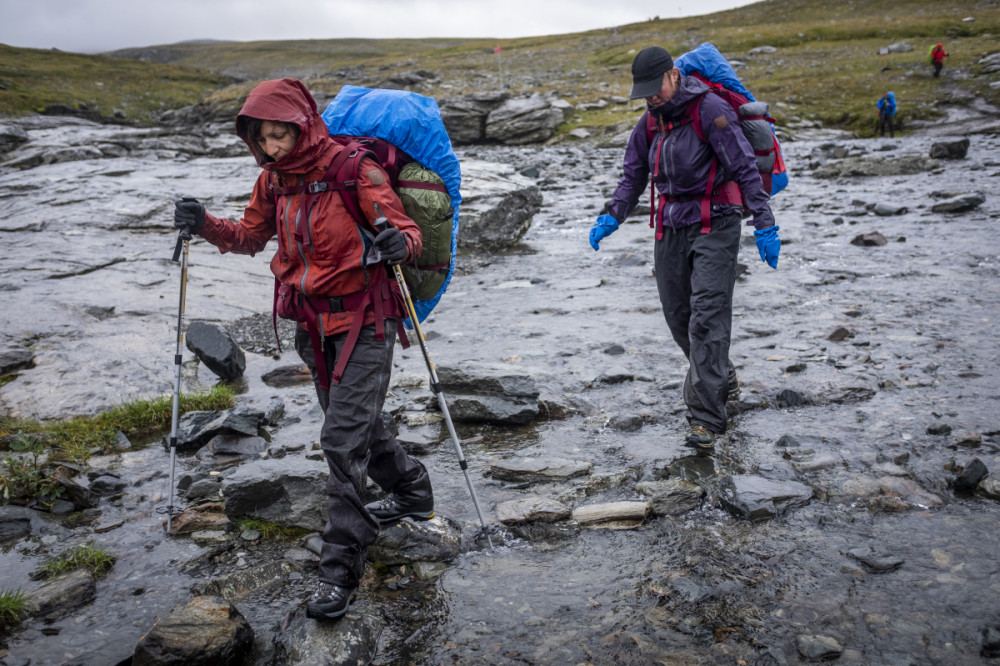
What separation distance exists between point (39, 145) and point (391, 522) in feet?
97.2

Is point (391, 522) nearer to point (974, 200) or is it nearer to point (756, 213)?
point (756, 213)

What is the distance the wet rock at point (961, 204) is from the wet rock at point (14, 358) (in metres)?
17.5

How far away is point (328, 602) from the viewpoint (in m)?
3.99

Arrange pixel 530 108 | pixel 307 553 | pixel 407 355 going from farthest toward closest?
pixel 530 108 < pixel 407 355 < pixel 307 553

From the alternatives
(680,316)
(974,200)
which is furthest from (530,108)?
(680,316)

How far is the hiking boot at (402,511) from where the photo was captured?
16.6 ft

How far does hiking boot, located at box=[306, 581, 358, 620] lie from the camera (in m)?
3.98

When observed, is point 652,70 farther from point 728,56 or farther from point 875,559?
point 728,56

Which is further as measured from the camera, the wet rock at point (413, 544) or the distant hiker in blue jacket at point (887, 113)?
the distant hiker in blue jacket at point (887, 113)

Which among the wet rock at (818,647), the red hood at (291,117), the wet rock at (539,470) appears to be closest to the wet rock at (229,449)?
the wet rock at (539,470)

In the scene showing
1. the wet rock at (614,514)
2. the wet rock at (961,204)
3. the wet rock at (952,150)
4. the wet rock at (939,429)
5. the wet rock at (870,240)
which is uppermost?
the wet rock at (952,150)

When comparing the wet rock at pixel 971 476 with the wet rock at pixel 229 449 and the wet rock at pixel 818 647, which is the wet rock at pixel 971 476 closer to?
the wet rock at pixel 818 647

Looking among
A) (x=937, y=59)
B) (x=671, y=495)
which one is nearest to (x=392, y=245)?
(x=671, y=495)

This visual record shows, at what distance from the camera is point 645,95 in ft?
19.2
